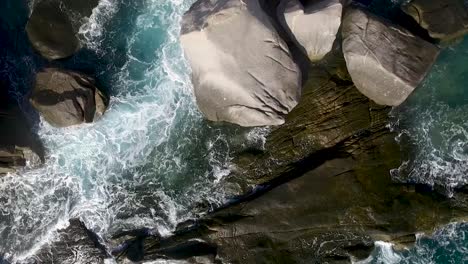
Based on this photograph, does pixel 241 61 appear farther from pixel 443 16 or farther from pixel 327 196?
pixel 443 16

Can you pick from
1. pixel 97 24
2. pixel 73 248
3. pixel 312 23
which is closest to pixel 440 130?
pixel 312 23

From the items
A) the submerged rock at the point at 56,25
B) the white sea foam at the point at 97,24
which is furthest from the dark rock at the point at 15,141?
the white sea foam at the point at 97,24

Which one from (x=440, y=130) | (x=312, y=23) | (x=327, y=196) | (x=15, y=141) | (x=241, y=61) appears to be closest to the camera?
(x=312, y=23)

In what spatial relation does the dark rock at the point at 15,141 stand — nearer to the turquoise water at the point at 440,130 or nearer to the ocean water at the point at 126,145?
the ocean water at the point at 126,145

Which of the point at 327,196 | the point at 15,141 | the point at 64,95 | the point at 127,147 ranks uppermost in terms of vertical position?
the point at 64,95

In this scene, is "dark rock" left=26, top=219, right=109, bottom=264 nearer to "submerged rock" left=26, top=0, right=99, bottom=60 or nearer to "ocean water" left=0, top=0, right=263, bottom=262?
"ocean water" left=0, top=0, right=263, bottom=262

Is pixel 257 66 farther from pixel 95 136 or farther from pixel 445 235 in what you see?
pixel 445 235

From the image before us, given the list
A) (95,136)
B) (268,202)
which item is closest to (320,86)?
(268,202)
